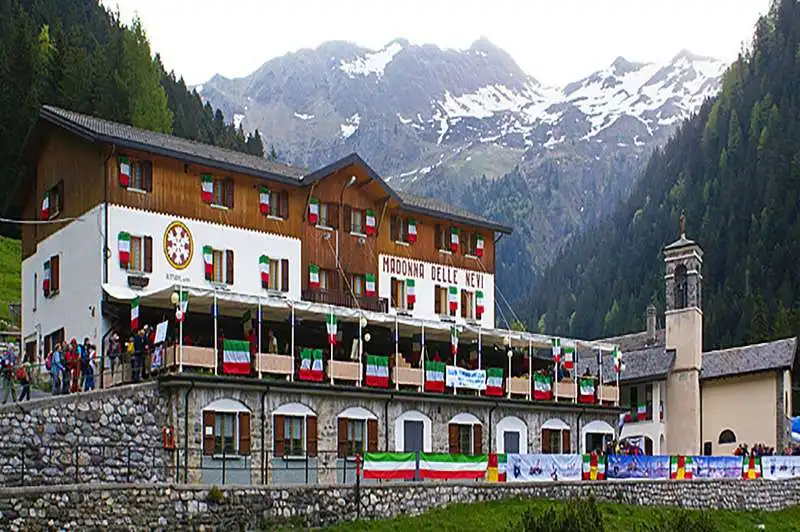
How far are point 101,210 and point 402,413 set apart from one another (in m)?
12.9

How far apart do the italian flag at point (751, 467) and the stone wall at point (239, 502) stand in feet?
22.4

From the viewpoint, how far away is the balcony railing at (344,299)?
4894cm

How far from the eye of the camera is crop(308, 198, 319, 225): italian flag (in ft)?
163

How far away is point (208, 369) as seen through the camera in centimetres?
3834

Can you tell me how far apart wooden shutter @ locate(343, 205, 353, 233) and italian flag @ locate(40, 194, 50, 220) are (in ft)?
39.1

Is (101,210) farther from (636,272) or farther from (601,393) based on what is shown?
(636,272)

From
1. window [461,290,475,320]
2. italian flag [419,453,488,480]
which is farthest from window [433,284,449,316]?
italian flag [419,453,488,480]

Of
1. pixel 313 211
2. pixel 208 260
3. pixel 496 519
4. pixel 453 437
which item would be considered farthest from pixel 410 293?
pixel 496 519

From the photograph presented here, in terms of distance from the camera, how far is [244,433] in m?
38.8

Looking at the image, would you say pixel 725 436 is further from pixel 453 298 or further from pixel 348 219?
pixel 348 219

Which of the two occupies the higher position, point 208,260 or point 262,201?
point 262,201

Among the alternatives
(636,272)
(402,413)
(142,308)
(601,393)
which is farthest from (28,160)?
(636,272)

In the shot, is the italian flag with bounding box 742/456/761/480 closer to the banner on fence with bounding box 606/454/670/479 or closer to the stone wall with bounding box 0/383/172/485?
the banner on fence with bounding box 606/454/670/479

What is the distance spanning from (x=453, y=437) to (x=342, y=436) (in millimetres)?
5724
